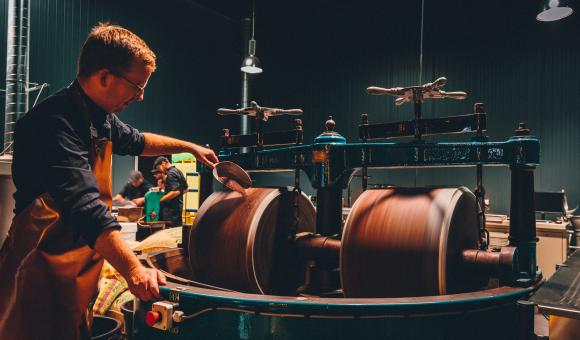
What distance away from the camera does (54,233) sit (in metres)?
1.38

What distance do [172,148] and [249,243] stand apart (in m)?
0.53

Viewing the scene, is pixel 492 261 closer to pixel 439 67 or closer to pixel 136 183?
pixel 136 183

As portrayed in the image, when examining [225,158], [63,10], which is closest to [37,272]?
[225,158]

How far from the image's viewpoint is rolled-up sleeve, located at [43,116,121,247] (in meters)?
1.21

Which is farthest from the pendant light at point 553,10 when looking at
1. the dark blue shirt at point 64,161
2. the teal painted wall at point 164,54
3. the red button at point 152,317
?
the teal painted wall at point 164,54

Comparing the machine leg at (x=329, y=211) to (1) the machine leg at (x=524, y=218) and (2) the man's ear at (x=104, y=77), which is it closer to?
(1) the machine leg at (x=524, y=218)

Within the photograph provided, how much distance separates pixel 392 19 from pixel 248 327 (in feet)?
32.8

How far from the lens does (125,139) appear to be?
1847 mm

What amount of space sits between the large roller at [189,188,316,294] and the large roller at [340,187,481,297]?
16.4 inches

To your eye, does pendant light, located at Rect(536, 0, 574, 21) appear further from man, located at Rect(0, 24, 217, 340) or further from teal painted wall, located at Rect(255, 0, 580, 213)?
man, located at Rect(0, 24, 217, 340)

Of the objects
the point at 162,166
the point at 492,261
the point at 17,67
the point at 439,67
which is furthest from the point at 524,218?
the point at 439,67

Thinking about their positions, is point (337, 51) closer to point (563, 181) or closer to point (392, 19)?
point (392, 19)

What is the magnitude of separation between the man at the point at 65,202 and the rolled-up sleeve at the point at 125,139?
304 millimetres

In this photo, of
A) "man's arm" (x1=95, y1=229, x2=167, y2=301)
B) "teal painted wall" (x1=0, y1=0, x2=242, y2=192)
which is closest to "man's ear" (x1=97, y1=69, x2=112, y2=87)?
"man's arm" (x1=95, y1=229, x2=167, y2=301)
